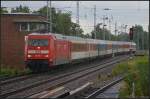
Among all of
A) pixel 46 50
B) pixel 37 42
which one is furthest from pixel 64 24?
pixel 46 50

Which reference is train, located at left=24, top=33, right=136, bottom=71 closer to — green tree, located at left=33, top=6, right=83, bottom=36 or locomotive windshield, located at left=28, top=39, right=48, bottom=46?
locomotive windshield, located at left=28, top=39, right=48, bottom=46

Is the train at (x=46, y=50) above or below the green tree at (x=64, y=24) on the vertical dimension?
below

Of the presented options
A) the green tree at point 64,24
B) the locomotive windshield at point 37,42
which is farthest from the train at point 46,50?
the green tree at point 64,24

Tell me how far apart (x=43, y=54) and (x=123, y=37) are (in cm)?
12979

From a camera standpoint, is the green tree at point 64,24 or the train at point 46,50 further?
the green tree at point 64,24

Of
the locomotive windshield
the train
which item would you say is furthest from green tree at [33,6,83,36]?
the locomotive windshield

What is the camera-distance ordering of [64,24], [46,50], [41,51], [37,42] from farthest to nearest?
1. [64,24]
2. [37,42]
3. [41,51]
4. [46,50]

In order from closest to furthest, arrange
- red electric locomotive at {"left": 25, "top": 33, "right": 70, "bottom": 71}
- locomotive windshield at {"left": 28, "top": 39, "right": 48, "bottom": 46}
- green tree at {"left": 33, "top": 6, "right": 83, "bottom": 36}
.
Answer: red electric locomotive at {"left": 25, "top": 33, "right": 70, "bottom": 71} → locomotive windshield at {"left": 28, "top": 39, "right": 48, "bottom": 46} → green tree at {"left": 33, "top": 6, "right": 83, "bottom": 36}

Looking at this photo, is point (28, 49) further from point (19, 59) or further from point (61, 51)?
point (19, 59)

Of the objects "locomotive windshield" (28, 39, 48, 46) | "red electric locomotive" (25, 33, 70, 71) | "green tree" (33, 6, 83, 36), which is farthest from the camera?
"green tree" (33, 6, 83, 36)

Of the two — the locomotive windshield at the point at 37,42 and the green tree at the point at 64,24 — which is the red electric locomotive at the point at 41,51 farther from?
the green tree at the point at 64,24

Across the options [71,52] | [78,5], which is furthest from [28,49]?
[78,5]

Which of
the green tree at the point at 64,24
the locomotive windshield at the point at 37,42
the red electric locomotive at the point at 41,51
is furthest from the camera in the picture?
the green tree at the point at 64,24

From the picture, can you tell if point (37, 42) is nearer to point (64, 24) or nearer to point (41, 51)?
point (41, 51)
